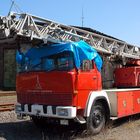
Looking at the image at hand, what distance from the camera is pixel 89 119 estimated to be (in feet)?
35.3

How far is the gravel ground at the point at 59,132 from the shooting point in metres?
10.7

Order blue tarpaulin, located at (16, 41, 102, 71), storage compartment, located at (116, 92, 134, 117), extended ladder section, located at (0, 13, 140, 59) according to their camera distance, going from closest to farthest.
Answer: blue tarpaulin, located at (16, 41, 102, 71) < extended ladder section, located at (0, 13, 140, 59) < storage compartment, located at (116, 92, 134, 117)

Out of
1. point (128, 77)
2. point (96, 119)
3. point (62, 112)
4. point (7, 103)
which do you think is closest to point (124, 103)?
point (96, 119)

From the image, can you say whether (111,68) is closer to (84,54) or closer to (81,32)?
(81,32)

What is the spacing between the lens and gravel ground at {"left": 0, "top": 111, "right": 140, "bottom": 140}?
422 inches

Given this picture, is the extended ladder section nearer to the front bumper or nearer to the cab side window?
the cab side window

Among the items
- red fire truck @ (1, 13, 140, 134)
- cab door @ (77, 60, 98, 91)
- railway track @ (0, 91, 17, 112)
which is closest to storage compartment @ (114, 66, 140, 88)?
red fire truck @ (1, 13, 140, 134)

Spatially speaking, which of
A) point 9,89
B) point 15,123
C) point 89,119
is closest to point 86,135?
point 89,119

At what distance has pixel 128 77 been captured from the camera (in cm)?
1531

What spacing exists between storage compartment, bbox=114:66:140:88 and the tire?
3.91 meters

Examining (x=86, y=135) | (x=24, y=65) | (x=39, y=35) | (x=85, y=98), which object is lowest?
(x=86, y=135)

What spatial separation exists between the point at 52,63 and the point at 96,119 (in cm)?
202

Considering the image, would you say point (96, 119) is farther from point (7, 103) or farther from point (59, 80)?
point (7, 103)

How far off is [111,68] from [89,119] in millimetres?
5309
